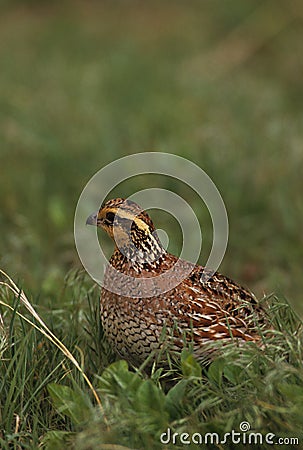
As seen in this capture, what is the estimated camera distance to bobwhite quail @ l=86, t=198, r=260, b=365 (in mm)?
3252

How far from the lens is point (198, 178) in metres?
6.01

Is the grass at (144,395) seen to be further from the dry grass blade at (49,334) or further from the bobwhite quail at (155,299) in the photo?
the bobwhite quail at (155,299)

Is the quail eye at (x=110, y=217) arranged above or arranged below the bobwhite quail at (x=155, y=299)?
above

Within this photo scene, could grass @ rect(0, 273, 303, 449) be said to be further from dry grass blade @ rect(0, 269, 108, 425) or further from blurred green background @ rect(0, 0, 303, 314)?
blurred green background @ rect(0, 0, 303, 314)

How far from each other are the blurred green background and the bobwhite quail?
0.26m

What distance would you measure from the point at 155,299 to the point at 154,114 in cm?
432

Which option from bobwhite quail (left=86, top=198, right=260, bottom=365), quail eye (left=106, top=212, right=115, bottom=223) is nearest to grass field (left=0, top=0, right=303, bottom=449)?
bobwhite quail (left=86, top=198, right=260, bottom=365)

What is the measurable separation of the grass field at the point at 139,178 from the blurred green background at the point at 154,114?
0.02m

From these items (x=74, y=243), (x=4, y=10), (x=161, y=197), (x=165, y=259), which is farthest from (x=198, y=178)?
(x=4, y=10)

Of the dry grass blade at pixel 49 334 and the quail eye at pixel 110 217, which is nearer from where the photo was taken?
the dry grass blade at pixel 49 334

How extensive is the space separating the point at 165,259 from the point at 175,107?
4401 mm

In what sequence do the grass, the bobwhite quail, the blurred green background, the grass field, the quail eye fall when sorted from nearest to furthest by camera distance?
the grass
the grass field
the bobwhite quail
the quail eye
the blurred green background

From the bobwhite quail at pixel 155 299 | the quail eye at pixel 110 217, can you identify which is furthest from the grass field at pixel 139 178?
the quail eye at pixel 110 217

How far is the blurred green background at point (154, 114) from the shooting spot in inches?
221
